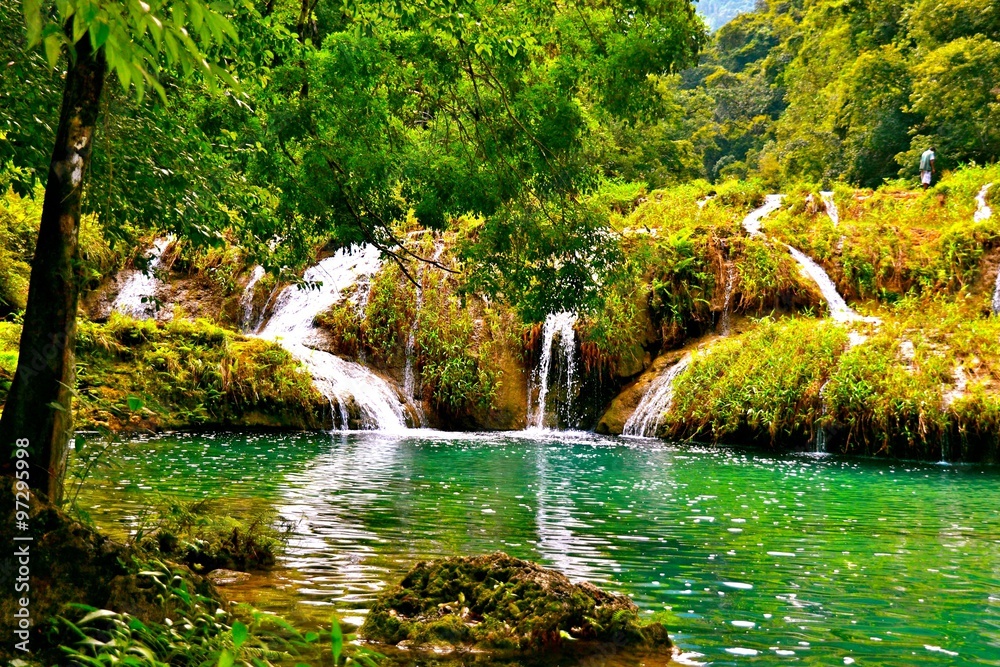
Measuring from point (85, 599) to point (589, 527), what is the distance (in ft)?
17.8

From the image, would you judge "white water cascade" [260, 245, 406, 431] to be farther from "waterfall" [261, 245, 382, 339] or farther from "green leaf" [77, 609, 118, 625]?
"green leaf" [77, 609, 118, 625]

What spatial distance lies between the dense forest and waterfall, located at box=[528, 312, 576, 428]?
0.23 ft

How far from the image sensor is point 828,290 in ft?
70.5

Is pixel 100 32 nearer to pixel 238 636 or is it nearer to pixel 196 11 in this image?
pixel 196 11

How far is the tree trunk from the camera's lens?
4.12m

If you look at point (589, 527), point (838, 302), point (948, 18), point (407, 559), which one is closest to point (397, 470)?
point (589, 527)

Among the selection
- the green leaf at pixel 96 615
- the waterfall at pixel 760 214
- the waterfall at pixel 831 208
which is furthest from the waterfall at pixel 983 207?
the green leaf at pixel 96 615

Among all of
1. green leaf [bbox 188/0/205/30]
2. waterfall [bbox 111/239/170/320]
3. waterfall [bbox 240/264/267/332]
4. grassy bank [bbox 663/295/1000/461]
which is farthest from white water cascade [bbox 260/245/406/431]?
green leaf [bbox 188/0/205/30]

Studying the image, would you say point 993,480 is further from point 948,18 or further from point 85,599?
point 948,18

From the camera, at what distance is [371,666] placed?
3520 millimetres

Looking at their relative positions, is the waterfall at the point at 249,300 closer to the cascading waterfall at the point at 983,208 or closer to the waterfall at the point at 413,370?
the waterfall at the point at 413,370

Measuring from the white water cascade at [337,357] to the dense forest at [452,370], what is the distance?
110 millimetres

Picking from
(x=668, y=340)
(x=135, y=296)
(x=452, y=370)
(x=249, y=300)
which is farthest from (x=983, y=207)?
(x=135, y=296)

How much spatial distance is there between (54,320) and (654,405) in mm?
16172
